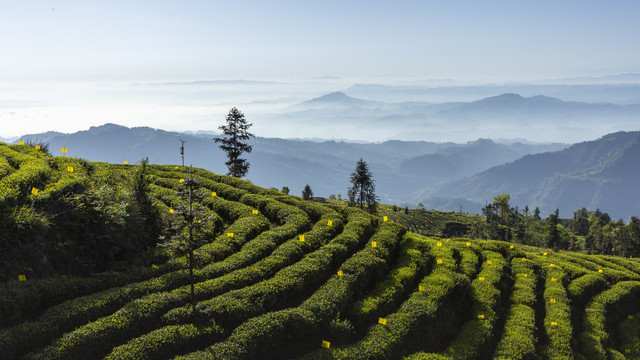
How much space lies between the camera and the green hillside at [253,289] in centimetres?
1588

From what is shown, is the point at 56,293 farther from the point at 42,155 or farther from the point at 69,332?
the point at 42,155

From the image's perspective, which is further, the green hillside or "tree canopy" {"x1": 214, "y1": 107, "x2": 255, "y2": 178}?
"tree canopy" {"x1": 214, "y1": 107, "x2": 255, "y2": 178}

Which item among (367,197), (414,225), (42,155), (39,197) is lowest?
(414,225)

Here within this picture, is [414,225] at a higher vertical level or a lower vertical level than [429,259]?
lower

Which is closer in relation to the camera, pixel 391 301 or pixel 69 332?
pixel 69 332

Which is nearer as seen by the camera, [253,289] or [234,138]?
[253,289]

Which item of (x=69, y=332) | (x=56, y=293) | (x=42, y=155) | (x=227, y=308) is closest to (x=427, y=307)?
(x=227, y=308)

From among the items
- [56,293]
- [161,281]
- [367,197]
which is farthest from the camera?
[367,197]

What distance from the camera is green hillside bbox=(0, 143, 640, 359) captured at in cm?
1588

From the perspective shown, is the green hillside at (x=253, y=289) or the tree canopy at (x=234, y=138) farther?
the tree canopy at (x=234, y=138)

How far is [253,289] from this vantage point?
62.4 feet

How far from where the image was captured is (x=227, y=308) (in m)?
17.3

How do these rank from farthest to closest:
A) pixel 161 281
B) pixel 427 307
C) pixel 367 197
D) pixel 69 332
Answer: pixel 367 197 → pixel 427 307 → pixel 161 281 → pixel 69 332

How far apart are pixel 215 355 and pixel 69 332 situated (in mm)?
6258
